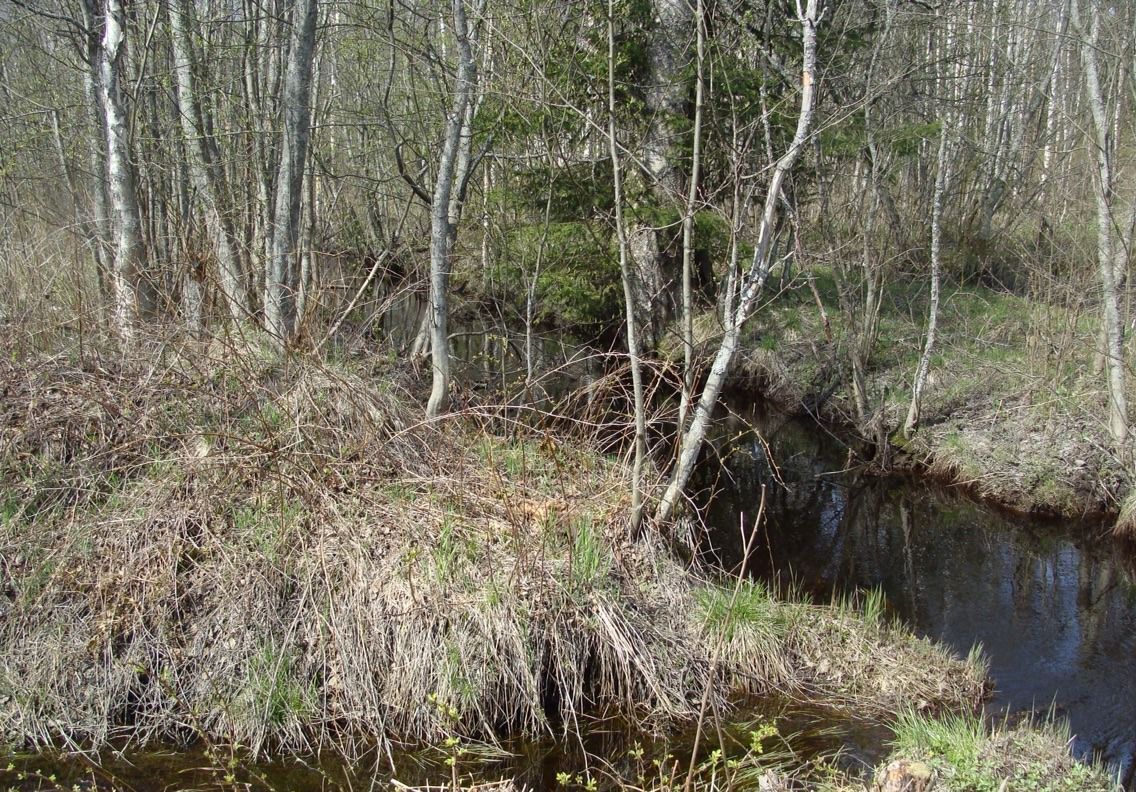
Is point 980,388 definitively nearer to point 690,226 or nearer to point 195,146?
point 690,226

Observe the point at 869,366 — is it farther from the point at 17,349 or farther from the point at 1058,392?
the point at 17,349

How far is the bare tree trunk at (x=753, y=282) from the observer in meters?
5.87

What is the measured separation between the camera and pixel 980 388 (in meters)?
11.3

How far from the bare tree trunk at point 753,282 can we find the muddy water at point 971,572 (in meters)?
0.32

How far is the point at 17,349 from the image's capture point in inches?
275

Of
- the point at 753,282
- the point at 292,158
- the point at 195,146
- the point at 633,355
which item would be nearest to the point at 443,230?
the point at 292,158

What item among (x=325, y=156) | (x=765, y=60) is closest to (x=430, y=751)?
(x=765, y=60)

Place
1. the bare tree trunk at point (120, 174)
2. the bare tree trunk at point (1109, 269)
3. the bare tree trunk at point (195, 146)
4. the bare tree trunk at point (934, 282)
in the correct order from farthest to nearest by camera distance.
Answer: the bare tree trunk at point (934, 282) → the bare tree trunk at point (1109, 269) → the bare tree trunk at point (195, 146) → the bare tree trunk at point (120, 174)

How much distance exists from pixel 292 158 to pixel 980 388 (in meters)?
8.41

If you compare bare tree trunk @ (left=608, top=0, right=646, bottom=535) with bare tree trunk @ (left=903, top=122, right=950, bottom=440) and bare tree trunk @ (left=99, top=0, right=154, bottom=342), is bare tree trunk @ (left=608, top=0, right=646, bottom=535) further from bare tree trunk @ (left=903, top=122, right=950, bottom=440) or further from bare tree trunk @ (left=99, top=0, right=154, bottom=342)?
bare tree trunk @ (left=903, top=122, right=950, bottom=440)

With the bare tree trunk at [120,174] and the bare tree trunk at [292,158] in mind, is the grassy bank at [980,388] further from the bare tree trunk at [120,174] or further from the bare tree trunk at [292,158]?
the bare tree trunk at [120,174]

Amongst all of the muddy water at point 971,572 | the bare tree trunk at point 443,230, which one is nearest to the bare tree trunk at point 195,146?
the bare tree trunk at point 443,230

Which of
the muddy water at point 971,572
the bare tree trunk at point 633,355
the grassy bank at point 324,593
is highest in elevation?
the bare tree trunk at point 633,355

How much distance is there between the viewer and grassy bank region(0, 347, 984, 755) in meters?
5.30
